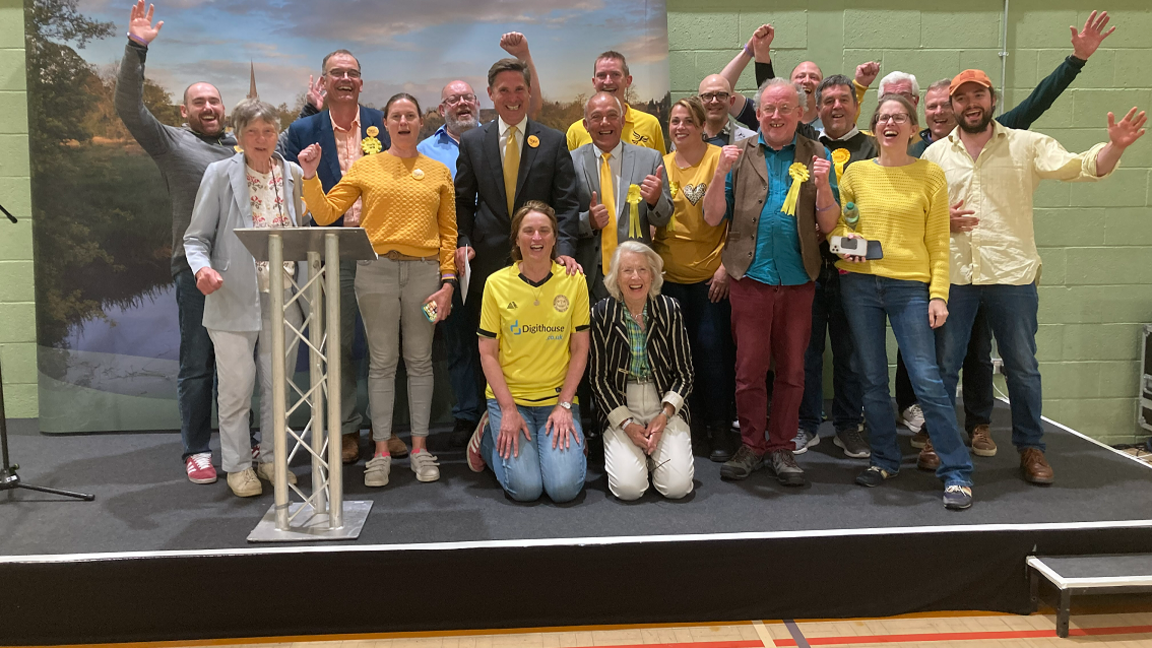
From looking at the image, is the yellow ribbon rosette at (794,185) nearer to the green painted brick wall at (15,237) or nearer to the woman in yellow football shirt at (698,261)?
the woman in yellow football shirt at (698,261)

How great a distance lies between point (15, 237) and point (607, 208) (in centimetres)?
320

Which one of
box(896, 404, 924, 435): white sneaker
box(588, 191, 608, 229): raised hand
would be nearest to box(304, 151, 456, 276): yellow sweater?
box(588, 191, 608, 229): raised hand

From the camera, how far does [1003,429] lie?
3.64 meters

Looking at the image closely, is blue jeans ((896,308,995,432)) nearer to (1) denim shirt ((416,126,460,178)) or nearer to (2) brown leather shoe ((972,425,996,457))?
(2) brown leather shoe ((972,425,996,457))

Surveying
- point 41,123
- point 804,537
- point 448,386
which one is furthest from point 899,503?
point 41,123

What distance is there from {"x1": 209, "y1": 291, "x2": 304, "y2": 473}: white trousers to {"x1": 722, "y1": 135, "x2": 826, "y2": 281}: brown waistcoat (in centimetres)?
170

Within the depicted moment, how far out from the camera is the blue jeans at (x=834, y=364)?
3346 millimetres

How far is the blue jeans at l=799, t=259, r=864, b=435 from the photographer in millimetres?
3346

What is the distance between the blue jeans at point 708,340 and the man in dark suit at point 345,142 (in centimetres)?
135

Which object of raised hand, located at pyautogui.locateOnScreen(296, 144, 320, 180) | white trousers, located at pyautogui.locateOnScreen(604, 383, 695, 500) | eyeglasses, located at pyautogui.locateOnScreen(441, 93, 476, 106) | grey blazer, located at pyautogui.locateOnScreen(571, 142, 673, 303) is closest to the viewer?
raised hand, located at pyautogui.locateOnScreen(296, 144, 320, 180)

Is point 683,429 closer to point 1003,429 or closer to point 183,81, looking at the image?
point 1003,429

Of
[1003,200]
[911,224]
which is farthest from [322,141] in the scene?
[1003,200]

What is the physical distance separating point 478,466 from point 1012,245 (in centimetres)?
225

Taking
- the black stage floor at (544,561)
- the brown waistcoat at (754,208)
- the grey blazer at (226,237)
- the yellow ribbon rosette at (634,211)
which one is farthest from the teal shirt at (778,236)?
the grey blazer at (226,237)
